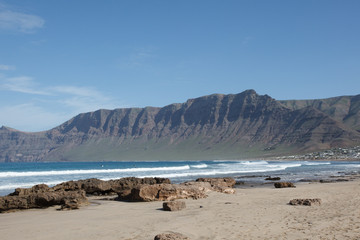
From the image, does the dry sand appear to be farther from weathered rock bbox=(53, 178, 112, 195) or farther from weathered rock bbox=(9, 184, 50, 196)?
weathered rock bbox=(53, 178, 112, 195)

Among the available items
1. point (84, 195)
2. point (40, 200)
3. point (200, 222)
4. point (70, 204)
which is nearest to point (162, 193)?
point (84, 195)

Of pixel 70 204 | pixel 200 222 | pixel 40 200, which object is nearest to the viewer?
pixel 200 222

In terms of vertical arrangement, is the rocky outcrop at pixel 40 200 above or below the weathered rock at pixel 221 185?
above

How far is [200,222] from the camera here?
10602 millimetres

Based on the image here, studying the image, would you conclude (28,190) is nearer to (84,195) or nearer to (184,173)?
(84,195)

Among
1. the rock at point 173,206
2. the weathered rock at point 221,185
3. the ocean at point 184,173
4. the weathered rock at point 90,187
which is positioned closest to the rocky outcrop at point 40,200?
the rock at point 173,206

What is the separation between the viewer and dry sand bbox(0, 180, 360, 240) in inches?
358

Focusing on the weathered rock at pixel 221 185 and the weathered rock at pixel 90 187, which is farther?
the weathered rock at pixel 90 187

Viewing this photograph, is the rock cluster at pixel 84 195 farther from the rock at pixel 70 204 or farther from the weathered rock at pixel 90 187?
the weathered rock at pixel 90 187

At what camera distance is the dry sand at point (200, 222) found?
29.9 feet

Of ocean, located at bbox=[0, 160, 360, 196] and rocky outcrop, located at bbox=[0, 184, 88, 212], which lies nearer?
rocky outcrop, located at bbox=[0, 184, 88, 212]

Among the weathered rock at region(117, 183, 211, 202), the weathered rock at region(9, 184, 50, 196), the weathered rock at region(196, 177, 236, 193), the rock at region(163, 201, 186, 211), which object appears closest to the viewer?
the rock at region(163, 201, 186, 211)

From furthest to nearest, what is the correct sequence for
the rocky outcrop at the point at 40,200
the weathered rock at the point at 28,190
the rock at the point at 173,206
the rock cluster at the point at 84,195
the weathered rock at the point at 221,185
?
the weathered rock at the point at 221,185, the weathered rock at the point at 28,190, the rock cluster at the point at 84,195, the rocky outcrop at the point at 40,200, the rock at the point at 173,206

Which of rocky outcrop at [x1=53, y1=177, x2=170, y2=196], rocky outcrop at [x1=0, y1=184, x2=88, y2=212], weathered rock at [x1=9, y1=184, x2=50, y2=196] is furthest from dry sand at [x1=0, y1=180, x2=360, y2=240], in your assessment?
rocky outcrop at [x1=53, y1=177, x2=170, y2=196]
